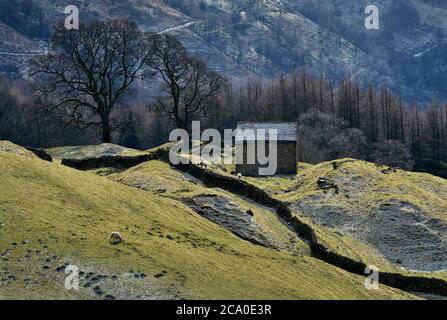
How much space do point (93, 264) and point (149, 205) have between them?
14.9 m

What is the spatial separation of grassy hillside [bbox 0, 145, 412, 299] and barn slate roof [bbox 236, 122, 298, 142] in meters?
35.4

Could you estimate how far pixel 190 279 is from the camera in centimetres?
4100

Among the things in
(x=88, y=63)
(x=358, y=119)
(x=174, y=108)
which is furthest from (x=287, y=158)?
(x=358, y=119)

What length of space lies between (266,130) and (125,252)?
2136 inches

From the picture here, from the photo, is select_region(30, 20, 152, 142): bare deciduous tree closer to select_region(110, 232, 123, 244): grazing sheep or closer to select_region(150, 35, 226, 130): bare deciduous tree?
select_region(150, 35, 226, 130): bare deciduous tree

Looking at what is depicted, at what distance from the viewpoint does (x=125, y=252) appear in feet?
143

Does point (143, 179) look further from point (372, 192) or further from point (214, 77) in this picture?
point (214, 77)

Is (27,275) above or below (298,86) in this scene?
below

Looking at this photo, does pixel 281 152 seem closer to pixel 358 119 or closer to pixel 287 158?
pixel 287 158

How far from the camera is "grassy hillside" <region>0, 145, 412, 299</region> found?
131 ft

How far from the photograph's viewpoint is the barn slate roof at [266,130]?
9300 cm

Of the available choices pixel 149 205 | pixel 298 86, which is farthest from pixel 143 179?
pixel 298 86

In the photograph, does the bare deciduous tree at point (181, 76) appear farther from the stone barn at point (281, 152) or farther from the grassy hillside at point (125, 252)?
the grassy hillside at point (125, 252)

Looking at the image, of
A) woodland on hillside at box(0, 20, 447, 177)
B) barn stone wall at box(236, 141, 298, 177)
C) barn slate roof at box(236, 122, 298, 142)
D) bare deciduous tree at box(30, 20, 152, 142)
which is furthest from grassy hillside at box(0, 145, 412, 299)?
woodland on hillside at box(0, 20, 447, 177)
